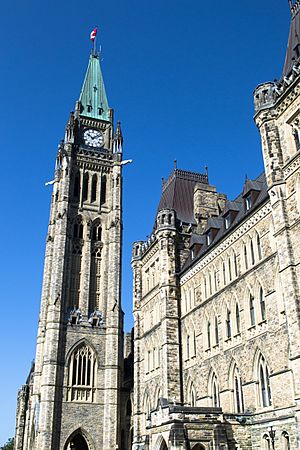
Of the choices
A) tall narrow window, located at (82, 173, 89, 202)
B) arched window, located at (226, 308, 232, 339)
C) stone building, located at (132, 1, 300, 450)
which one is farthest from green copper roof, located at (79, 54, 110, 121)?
arched window, located at (226, 308, 232, 339)

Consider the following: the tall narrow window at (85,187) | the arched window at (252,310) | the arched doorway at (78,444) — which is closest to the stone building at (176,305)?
the arched window at (252,310)

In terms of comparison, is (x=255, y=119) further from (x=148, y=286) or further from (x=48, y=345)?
(x=48, y=345)

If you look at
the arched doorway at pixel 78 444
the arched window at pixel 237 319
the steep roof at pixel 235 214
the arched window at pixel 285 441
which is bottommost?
the arched window at pixel 285 441

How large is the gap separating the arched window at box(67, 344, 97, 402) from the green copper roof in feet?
107

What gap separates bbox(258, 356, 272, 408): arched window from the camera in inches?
1051

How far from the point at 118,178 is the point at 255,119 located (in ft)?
132

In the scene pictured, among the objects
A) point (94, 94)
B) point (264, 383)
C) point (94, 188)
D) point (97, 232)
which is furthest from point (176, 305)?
point (94, 94)

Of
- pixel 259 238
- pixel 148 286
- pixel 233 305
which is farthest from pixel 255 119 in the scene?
pixel 148 286

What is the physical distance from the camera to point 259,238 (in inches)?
1145

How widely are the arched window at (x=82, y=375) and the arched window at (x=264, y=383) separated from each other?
32.2 m

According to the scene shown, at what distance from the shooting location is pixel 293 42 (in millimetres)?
29703

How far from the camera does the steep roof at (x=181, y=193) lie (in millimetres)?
44906

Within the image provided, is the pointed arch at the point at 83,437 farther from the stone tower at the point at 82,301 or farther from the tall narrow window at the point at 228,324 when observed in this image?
the tall narrow window at the point at 228,324

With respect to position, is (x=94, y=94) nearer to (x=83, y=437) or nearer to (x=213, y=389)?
(x=83, y=437)
